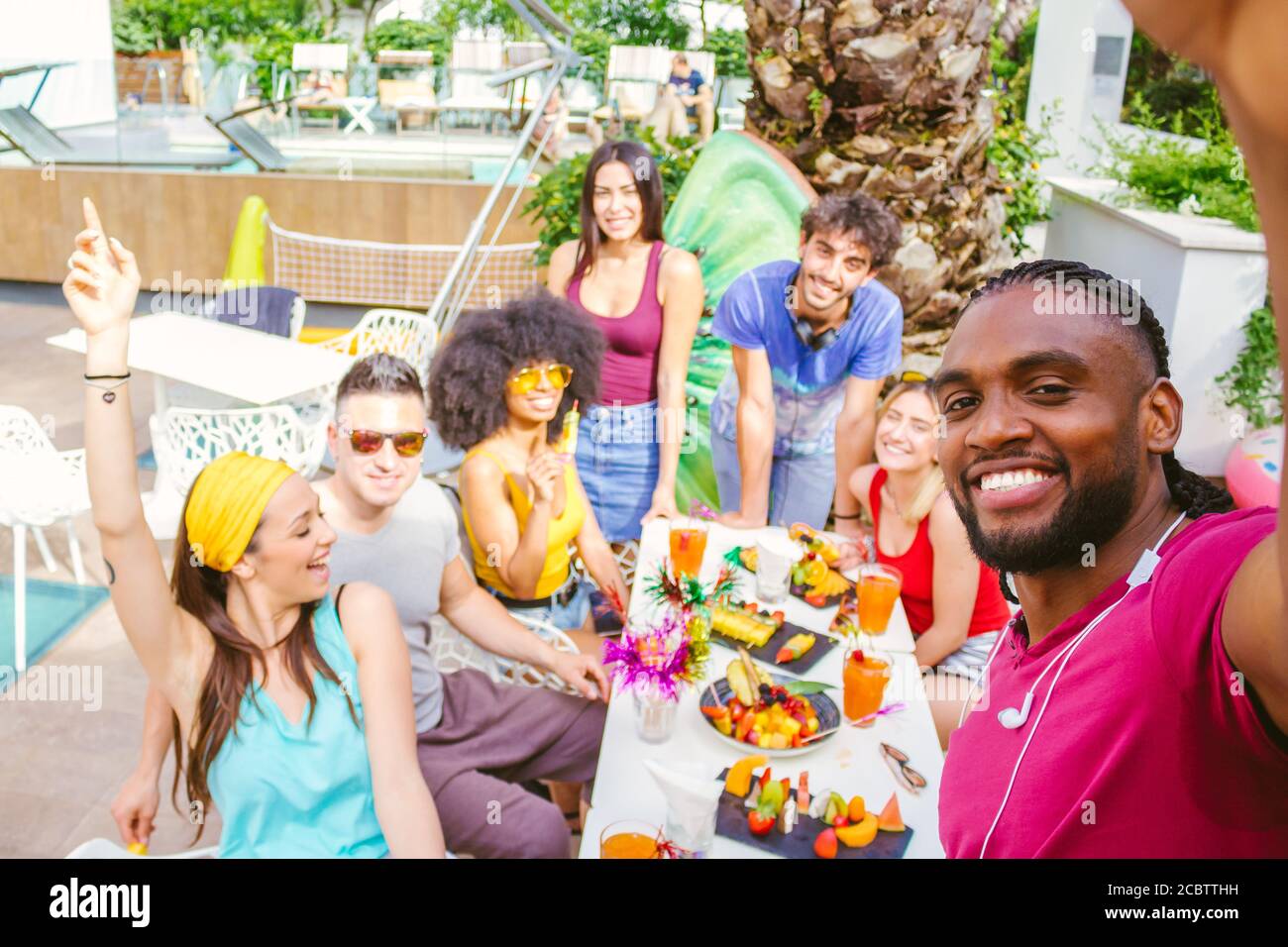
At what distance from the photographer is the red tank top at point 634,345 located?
3.75 metres

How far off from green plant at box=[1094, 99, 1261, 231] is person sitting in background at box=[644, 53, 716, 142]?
417 cm

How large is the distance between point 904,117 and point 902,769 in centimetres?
329

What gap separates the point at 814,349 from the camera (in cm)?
345

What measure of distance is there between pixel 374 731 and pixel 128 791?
0.58m

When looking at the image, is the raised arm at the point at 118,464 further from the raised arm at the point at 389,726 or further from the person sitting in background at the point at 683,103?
the person sitting in background at the point at 683,103

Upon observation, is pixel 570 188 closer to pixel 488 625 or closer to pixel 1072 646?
pixel 488 625

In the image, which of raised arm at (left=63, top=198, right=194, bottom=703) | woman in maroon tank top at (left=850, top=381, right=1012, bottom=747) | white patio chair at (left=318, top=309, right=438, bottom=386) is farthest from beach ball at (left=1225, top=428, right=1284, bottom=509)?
raised arm at (left=63, top=198, right=194, bottom=703)

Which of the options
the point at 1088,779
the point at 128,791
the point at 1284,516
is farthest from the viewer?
the point at 128,791

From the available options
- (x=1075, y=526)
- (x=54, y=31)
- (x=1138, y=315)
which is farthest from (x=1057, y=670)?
(x=54, y=31)

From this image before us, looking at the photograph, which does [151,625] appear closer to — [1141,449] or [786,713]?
[786,713]

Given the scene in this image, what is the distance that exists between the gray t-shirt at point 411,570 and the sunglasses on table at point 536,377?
0.54 meters

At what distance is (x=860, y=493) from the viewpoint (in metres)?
3.43

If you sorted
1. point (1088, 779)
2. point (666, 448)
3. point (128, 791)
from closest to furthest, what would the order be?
point (1088, 779) → point (128, 791) → point (666, 448)
